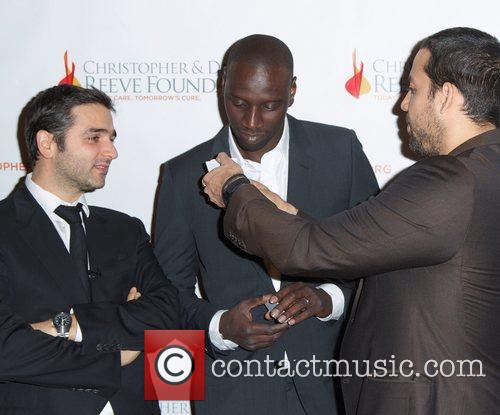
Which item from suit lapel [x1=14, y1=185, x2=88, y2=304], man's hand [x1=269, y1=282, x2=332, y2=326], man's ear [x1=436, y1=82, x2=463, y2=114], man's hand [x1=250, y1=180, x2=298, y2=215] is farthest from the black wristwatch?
suit lapel [x1=14, y1=185, x2=88, y2=304]

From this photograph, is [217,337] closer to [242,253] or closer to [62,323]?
[242,253]

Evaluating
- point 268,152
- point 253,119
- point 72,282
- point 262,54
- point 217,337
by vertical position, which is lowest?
point 217,337

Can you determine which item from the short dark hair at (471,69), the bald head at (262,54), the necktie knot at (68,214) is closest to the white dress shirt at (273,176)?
the bald head at (262,54)

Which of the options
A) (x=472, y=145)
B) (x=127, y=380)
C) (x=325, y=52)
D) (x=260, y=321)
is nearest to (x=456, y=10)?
(x=325, y=52)

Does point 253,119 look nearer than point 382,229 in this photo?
No

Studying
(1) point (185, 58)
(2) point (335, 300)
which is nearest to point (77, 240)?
(2) point (335, 300)

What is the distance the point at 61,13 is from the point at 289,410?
86.5 inches

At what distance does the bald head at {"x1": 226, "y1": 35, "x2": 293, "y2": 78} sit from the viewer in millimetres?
2951

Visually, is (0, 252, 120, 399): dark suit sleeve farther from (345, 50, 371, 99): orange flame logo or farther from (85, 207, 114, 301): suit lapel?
(345, 50, 371, 99): orange flame logo

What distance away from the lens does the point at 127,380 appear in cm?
280

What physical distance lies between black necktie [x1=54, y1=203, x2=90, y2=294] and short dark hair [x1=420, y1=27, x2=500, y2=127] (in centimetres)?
145

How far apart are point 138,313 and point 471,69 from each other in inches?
58.8

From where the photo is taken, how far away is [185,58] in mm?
3527

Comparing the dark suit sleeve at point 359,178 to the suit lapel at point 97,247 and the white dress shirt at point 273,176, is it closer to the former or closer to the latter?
the white dress shirt at point 273,176
